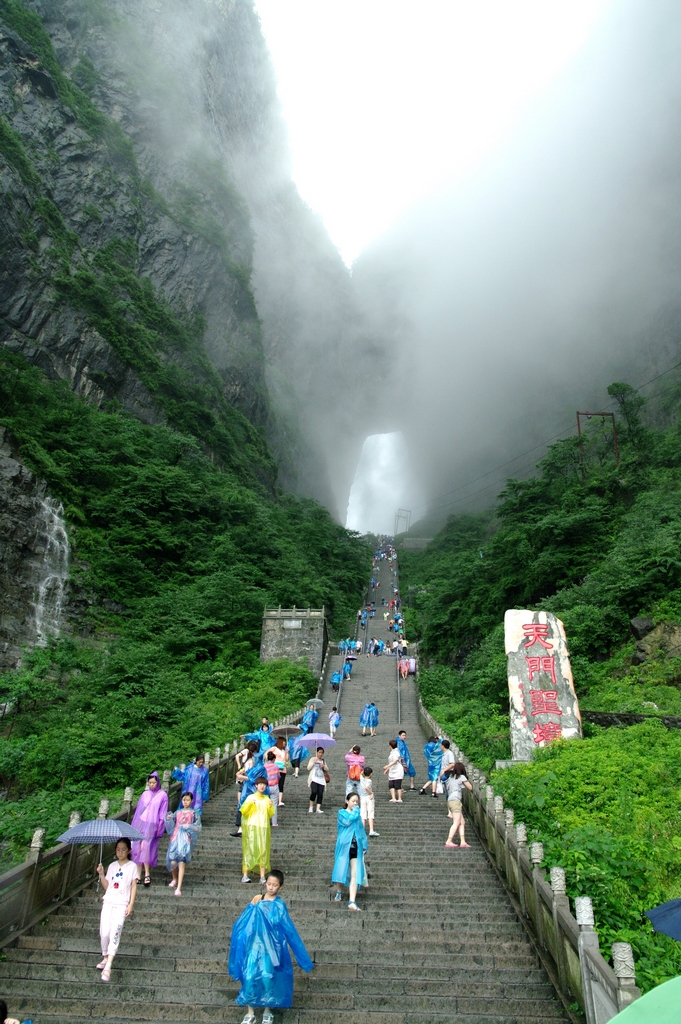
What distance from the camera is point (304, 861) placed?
6.44 meters

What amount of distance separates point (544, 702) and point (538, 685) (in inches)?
11.8

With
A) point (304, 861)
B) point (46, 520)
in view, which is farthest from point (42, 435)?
point (304, 861)

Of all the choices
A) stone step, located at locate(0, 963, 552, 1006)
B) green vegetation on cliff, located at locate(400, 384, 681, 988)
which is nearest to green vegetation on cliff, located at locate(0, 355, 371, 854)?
stone step, located at locate(0, 963, 552, 1006)

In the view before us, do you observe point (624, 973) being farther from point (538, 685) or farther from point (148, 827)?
point (538, 685)

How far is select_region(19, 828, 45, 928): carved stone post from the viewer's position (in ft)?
15.6

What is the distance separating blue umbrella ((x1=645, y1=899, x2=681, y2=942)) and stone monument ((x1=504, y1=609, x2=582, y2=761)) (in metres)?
7.45

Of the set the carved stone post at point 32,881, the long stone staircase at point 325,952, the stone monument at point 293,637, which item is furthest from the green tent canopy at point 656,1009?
the stone monument at point 293,637

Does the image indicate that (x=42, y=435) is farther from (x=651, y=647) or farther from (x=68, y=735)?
(x=651, y=647)

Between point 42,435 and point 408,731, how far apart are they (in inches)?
645

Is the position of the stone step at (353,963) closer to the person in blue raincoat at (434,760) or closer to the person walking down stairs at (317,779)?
the person walking down stairs at (317,779)

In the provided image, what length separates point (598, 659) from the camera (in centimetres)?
1363

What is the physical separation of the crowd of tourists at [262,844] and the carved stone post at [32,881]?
0.49m

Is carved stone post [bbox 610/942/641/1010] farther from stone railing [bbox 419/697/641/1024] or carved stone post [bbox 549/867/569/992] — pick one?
carved stone post [bbox 549/867/569/992]

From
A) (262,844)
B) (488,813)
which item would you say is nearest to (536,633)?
(488,813)
